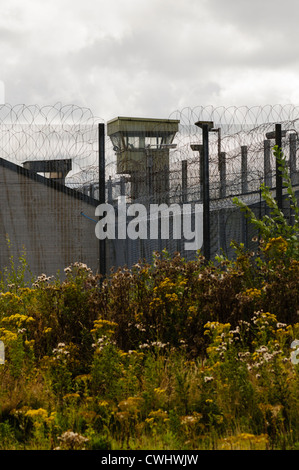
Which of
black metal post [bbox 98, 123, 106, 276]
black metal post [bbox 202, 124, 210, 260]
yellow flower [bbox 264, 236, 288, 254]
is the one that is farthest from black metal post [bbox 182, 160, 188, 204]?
yellow flower [bbox 264, 236, 288, 254]

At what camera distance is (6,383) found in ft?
15.6

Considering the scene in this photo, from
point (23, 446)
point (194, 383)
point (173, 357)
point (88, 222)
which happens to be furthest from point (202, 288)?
point (88, 222)

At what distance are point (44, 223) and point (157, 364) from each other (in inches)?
246

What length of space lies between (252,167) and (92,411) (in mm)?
7863

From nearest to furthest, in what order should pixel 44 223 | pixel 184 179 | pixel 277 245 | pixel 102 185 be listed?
pixel 277 245 → pixel 102 185 → pixel 44 223 → pixel 184 179

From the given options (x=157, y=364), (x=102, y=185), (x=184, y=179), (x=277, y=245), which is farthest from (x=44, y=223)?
(x=157, y=364)

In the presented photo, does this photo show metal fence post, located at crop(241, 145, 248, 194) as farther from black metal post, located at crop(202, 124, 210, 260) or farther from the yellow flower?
the yellow flower

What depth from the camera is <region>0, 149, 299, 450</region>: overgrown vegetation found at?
3.96m

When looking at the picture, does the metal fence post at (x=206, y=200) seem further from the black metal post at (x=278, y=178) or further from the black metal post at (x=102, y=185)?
the black metal post at (x=102, y=185)

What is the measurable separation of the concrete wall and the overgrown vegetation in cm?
366

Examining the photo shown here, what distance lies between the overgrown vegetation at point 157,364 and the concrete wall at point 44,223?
12.0 ft

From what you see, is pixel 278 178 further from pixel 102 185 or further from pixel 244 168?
pixel 102 185

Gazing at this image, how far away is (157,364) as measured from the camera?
4820 mm
